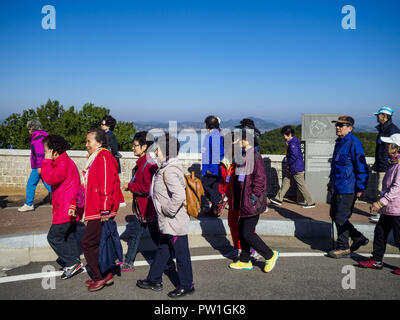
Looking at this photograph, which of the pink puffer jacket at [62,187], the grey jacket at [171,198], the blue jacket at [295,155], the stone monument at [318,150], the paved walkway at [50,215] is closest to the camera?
the grey jacket at [171,198]

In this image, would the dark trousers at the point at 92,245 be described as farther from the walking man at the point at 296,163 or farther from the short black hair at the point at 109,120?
the walking man at the point at 296,163

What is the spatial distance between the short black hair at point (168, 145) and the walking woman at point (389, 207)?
8.50ft

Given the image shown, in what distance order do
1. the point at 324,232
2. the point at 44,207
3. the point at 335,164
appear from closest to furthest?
the point at 335,164 < the point at 324,232 < the point at 44,207

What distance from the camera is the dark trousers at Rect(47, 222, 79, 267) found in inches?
175

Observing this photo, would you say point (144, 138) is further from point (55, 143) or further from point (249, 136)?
point (249, 136)

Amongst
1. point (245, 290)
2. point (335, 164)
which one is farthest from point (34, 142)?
point (335, 164)

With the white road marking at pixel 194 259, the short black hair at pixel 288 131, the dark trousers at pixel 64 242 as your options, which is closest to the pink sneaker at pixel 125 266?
the white road marking at pixel 194 259

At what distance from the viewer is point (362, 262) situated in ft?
16.1

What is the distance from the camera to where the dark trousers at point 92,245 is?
4.18 metres

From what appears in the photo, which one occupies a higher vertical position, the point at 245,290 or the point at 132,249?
the point at 132,249

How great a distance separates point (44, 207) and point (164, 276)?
401cm

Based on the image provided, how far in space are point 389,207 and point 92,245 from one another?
3.62 meters
